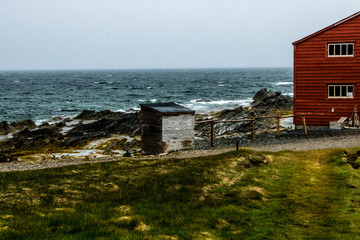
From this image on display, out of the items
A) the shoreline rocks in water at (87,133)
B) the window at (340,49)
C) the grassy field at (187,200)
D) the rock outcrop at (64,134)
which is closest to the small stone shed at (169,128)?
the grassy field at (187,200)

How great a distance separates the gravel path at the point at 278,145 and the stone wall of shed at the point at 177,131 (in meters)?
0.42

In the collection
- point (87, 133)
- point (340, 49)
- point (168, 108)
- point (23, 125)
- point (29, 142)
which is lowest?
point (29, 142)

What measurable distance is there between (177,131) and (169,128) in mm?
460

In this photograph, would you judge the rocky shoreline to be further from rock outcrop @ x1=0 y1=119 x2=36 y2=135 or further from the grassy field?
the grassy field

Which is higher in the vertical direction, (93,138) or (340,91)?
(340,91)

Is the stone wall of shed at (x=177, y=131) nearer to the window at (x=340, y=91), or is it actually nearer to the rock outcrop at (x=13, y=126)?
the window at (x=340, y=91)

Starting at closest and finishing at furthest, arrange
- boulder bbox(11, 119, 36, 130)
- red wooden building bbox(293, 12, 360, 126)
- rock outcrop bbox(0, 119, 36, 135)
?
red wooden building bbox(293, 12, 360, 126), rock outcrop bbox(0, 119, 36, 135), boulder bbox(11, 119, 36, 130)

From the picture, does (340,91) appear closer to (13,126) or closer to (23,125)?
(23,125)

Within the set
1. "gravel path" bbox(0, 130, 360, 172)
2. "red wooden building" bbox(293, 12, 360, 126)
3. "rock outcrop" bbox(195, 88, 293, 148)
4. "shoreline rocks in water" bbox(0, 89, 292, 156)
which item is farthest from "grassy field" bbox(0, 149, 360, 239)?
"red wooden building" bbox(293, 12, 360, 126)

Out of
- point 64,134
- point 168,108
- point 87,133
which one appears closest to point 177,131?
point 168,108

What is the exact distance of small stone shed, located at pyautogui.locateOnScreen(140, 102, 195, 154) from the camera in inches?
850

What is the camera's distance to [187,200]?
1300cm

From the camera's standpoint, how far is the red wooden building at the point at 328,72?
3033 cm

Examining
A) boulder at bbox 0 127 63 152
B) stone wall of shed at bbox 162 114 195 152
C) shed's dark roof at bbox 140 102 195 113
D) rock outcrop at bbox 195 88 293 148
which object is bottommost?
boulder at bbox 0 127 63 152
